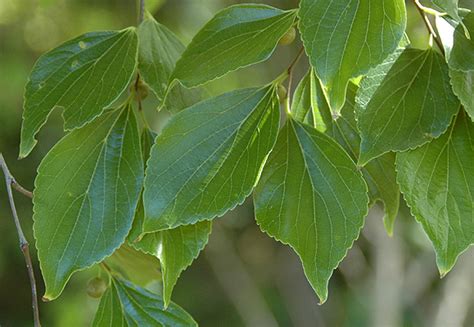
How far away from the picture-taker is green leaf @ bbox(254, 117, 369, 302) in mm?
654

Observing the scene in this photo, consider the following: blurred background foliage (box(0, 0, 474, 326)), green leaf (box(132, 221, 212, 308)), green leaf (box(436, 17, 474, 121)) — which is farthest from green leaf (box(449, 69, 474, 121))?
blurred background foliage (box(0, 0, 474, 326))

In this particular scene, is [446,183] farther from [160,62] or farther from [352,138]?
[160,62]

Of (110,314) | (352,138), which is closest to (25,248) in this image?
(110,314)

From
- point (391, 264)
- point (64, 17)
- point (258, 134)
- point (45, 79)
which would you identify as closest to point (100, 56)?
point (45, 79)

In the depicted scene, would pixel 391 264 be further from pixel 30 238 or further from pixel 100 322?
pixel 100 322

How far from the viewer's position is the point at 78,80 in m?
0.74

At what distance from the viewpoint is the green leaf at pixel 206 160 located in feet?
2.15

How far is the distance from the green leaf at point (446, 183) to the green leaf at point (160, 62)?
22cm

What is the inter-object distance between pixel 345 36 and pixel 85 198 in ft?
0.85

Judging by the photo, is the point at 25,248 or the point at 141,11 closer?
the point at 25,248

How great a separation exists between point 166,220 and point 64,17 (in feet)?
8.14

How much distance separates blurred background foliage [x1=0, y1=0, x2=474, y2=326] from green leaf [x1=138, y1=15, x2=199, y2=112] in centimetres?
157

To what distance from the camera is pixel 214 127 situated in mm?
682

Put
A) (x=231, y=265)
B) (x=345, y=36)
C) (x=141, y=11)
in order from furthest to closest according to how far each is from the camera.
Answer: (x=231, y=265) → (x=141, y=11) → (x=345, y=36)
